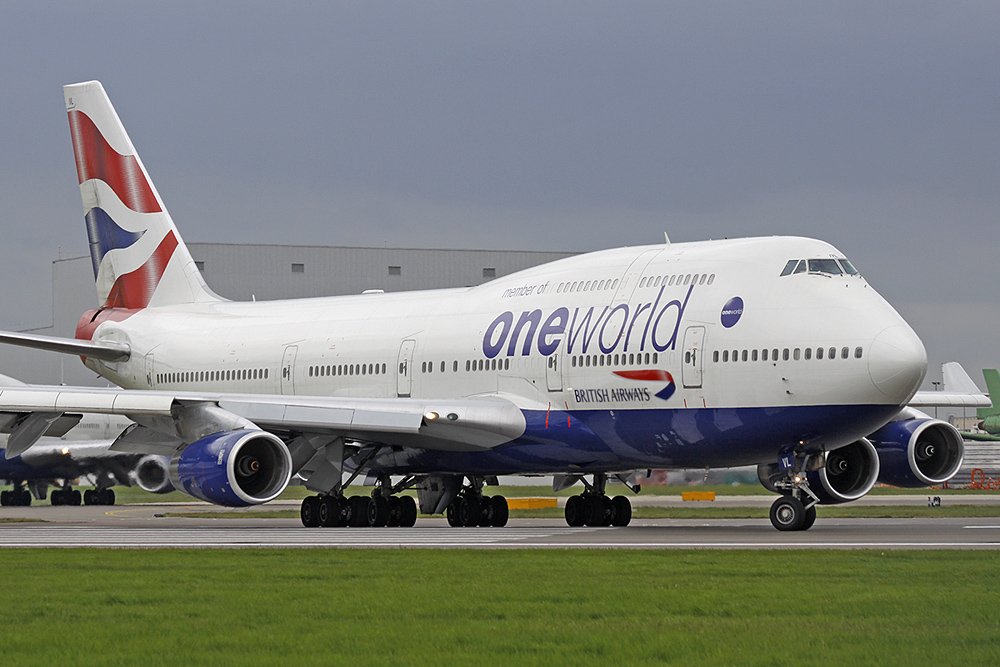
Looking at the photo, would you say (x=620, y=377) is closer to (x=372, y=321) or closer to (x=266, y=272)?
(x=372, y=321)

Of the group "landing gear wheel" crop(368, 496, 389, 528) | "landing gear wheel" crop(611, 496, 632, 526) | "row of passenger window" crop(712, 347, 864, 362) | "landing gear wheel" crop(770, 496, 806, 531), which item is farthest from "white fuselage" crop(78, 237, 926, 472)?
"landing gear wheel" crop(611, 496, 632, 526)

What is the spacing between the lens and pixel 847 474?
84.2 ft

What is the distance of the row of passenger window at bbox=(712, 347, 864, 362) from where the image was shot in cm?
2173

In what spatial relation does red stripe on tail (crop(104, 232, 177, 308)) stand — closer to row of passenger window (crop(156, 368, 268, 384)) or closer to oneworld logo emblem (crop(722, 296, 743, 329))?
row of passenger window (crop(156, 368, 268, 384))

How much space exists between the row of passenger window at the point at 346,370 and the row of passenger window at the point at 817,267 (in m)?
9.53

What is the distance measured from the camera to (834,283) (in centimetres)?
2269

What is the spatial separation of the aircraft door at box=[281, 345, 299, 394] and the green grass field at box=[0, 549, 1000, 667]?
47.7ft

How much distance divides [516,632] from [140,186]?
28.1m

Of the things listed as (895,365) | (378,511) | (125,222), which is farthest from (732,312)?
(125,222)

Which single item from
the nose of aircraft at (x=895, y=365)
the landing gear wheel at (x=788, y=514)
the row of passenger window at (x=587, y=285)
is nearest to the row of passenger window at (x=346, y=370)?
the row of passenger window at (x=587, y=285)

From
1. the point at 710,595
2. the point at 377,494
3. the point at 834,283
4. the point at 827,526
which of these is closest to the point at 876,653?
the point at 710,595

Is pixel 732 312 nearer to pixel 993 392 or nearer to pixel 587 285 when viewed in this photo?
pixel 587 285

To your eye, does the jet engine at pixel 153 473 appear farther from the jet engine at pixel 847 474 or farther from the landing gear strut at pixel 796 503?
the landing gear strut at pixel 796 503

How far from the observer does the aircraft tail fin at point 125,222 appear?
35719mm
